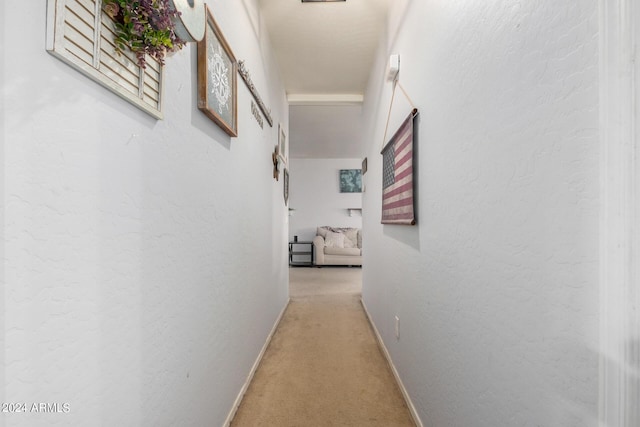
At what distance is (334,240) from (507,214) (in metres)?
5.34

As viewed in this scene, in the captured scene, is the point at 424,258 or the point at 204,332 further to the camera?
the point at 424,258

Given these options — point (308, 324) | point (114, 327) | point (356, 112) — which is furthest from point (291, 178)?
point (114, 327)

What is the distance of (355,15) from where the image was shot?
6.75ft

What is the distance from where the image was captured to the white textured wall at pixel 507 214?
20.3 inches

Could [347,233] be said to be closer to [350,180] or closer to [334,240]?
[334,240]

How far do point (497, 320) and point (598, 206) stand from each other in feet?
1.36

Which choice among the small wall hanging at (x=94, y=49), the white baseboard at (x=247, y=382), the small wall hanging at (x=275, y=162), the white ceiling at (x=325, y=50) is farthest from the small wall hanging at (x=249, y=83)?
the white baseboard at (x=247, y=382)

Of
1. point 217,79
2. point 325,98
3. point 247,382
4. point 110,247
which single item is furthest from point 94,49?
point 325,98

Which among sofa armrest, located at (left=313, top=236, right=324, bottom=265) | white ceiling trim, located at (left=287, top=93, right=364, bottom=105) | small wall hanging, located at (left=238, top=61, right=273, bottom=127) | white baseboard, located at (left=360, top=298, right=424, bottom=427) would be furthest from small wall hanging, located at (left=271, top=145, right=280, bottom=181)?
sofa armrest, located at (left=313, top=236, right=324, bottom=265)

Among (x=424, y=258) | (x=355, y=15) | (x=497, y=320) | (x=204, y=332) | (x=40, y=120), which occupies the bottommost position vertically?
(x=204, y=332)

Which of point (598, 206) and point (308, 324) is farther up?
point (598, 206)

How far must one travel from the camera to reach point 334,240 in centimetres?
602

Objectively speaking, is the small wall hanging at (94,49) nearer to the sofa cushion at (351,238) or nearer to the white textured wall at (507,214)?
the white textured wall at (507,214)

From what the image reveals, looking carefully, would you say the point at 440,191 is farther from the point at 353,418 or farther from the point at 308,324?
the point at 308,324
